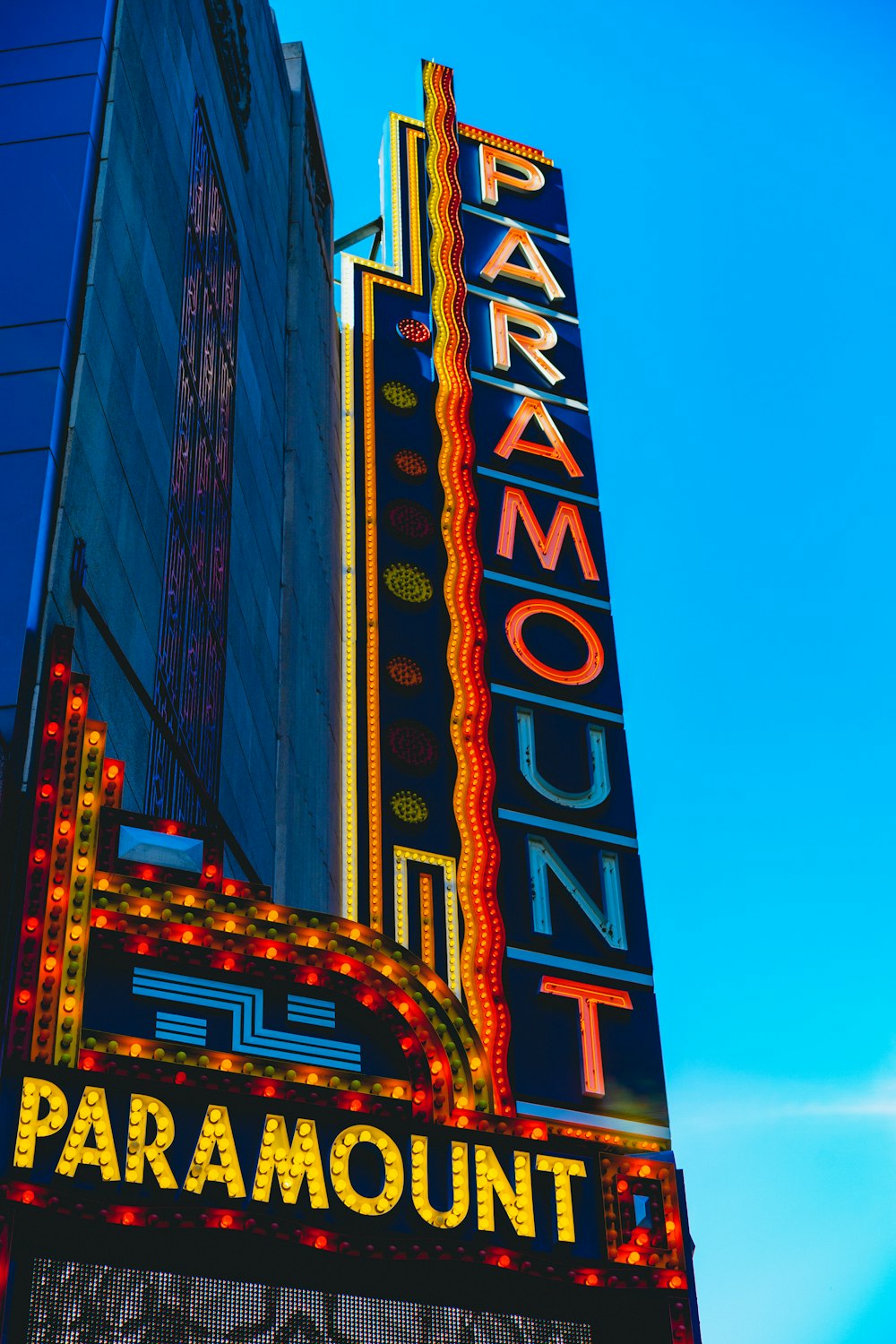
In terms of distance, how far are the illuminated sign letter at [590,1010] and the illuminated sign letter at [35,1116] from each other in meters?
7.26

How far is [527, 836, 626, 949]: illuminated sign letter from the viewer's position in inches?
674

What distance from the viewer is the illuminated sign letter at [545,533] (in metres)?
20.1

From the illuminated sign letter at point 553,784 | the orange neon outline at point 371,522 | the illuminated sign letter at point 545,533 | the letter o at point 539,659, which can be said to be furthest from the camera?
the illuminated sign letter at point 545,533

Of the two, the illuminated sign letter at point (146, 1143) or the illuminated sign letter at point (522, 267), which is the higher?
the illuminated sign letter at point (522, 267)

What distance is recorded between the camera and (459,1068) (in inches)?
475

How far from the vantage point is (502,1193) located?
1162 cm

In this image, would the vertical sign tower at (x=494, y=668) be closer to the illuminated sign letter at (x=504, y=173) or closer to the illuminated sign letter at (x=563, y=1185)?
the illuminated sign letter at (x=504, y=173)

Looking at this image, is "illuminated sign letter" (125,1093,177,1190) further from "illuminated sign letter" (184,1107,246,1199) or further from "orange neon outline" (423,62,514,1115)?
"orange neon outline" (423,62,514,1115)

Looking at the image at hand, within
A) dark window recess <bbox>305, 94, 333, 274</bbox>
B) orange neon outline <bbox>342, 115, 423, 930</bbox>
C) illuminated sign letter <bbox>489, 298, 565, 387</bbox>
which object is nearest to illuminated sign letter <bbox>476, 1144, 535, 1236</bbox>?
orange neon outline <bbox>342, 115, 423, 930</bbox>

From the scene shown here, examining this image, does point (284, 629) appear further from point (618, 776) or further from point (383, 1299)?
point (383, 1299)

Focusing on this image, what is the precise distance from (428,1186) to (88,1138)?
2468mm

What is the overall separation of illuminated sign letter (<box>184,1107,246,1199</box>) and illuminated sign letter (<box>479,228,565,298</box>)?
15075 mm

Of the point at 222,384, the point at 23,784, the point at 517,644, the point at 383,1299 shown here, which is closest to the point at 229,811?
the point at 517,644

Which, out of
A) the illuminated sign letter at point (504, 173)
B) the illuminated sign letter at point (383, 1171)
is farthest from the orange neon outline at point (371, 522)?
the illuminated sign letter at point (383, 1171)
